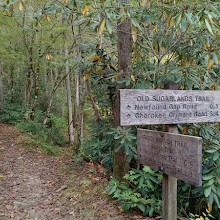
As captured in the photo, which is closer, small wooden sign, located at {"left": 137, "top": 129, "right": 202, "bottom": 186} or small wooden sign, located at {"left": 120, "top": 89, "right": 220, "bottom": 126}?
small wooden sign, located at {"left": 137, "top": 129, "right": 202, "bottom": 186}

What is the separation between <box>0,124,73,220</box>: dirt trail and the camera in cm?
350

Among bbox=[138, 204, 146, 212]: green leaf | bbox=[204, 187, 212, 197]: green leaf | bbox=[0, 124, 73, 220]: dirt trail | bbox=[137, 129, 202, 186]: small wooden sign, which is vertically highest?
bbox=[137, 129, 202, 186]: small wooden sign

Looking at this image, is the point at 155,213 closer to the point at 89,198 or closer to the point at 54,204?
the point at 89,198

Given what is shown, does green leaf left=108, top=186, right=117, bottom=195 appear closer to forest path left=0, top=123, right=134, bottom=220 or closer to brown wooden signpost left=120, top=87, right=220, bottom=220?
forest path left=0, top=123, right=134, bottom=220

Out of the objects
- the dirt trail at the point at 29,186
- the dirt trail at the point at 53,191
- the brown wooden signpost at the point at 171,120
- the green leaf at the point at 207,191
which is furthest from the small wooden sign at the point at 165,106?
the dirt trail at the point at 29,186

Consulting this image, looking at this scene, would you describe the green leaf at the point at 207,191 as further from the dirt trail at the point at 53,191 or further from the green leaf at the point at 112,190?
the green leaf at the point at 112,190

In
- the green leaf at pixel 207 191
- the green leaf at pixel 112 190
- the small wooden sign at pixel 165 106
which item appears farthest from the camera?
the green leaf at pixel 112 190

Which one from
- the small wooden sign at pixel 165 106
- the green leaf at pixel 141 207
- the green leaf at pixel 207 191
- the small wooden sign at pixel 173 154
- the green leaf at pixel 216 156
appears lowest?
the green leaf at pixel 141 207

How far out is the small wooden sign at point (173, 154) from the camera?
1785 millimetres

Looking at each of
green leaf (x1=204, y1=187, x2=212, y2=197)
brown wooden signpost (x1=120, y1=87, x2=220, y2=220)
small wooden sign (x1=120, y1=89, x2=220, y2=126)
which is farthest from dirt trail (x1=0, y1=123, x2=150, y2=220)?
small wooden sign (x1=120, y1=89, x2=220, y2=126)

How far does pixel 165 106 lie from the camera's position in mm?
1993

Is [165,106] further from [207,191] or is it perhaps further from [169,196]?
[207,191]

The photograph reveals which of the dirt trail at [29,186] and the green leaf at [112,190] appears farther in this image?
the dirt trail at [29,186]

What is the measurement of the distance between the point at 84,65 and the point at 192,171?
305 centimetres
